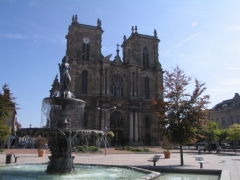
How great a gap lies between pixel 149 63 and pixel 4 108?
42.7m

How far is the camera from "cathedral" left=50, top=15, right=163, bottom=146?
49.5m

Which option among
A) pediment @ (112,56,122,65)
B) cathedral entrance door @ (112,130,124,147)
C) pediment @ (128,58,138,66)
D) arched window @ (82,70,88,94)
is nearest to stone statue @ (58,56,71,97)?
arched window @ (82,70,88,94)

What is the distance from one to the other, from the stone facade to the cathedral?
82.0 ft

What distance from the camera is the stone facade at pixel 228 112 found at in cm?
6681

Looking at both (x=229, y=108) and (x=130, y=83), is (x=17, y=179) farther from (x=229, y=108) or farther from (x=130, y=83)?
(x=229, y=108)

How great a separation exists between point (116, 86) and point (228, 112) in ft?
114

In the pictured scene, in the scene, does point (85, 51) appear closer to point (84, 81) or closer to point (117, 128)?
point (84, 81)

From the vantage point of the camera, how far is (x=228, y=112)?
227 ft

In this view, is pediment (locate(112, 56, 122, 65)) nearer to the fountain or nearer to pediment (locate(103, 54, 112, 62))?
pediment (locate(103, 54, 112, 62))

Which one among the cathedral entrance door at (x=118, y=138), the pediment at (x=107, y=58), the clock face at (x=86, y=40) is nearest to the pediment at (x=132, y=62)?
the pediment at (x=107, y=58)

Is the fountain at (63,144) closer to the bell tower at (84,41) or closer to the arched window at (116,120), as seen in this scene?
the arched window at (116,120)

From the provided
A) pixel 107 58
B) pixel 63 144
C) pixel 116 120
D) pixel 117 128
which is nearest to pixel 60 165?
pixel 63 144

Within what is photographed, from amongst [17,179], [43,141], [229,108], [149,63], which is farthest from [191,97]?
[229,108]

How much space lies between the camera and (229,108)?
228 feet
